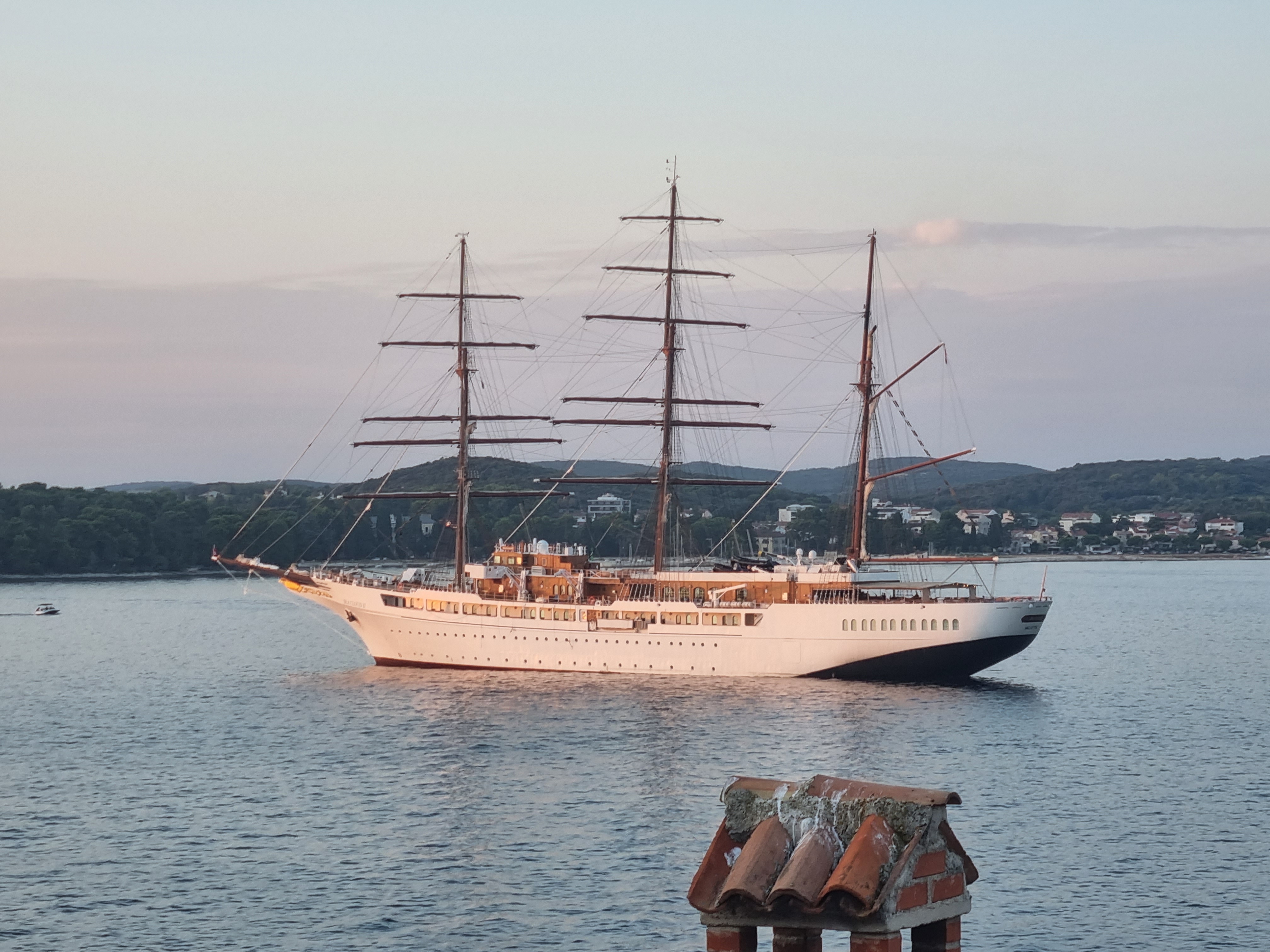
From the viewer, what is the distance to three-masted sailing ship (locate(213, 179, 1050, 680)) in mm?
74438

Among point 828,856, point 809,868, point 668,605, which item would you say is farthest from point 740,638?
point 809,868

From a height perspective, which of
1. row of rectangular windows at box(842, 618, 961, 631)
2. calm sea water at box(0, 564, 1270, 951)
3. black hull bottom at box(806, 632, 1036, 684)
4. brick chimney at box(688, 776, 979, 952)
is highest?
brick chimney at box(688, 776, 979, 952)

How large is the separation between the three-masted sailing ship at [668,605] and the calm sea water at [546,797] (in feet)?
7.42

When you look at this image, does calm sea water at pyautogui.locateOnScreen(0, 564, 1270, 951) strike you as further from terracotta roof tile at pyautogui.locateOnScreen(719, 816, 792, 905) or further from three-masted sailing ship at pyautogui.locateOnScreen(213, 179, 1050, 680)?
terracotta roof tile at pyautogui.locateOnScreen(719, 816, 792, 905)

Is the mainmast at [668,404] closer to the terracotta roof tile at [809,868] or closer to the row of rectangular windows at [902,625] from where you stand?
the row of rectangular windows at [902,625]

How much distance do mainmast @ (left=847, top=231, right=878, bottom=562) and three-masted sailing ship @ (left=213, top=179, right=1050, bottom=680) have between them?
0.29 ft

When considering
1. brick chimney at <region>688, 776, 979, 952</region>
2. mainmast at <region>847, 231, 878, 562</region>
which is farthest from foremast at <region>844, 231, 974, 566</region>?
brick chimney at <region>688, 776, 979, 952</region>

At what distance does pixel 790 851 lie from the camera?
12.5 meters

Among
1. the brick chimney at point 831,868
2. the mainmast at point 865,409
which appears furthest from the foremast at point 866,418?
the brick chimney at point 831,868

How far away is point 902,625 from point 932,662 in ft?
8.11

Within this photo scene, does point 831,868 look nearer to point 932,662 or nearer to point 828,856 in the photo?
point 828,856

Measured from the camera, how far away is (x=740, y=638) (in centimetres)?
7625

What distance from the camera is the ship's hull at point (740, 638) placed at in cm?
7388

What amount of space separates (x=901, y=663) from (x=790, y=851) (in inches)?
2495
